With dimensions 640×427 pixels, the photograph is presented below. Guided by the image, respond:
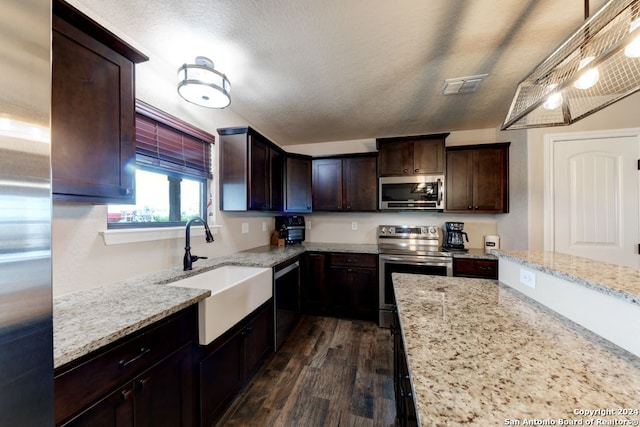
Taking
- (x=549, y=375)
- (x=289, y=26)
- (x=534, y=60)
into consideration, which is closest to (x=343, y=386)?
(x=549, y=375)

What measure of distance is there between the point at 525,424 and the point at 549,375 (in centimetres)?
25

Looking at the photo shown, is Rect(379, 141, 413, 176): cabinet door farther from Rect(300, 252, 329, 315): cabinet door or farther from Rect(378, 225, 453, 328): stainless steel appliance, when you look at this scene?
Rect(300, 252, 329, 315): cabinet door

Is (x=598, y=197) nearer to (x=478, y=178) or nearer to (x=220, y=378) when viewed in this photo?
(x=478, y=178)

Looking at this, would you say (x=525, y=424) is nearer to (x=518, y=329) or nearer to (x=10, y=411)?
(x=518, y=329)

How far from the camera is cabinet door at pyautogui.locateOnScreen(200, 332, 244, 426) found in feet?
4.46

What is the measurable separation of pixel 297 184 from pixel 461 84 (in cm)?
213

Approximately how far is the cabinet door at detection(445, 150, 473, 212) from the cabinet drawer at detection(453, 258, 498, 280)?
67 cm

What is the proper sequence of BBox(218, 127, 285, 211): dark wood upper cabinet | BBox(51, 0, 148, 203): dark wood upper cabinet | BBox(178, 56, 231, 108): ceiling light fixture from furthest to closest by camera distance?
BBox(218, 127, 285, 211): dark wood upper cabinet, BBox(178, 56, 231, 108): ceiling light fixture, BBox(51, 0, 148, 203): dark wood upper cabinet

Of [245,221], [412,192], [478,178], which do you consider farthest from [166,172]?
[478,178]

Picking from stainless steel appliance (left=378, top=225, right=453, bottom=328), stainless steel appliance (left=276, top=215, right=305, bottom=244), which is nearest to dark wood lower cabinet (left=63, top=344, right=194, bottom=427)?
stainless steel appliance (left=378, top=225, right=453, bottom=328)

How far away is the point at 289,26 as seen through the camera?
1438 millimetres

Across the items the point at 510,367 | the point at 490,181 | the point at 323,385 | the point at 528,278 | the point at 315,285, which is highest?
the point at 490,181

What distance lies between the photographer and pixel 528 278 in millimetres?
1233

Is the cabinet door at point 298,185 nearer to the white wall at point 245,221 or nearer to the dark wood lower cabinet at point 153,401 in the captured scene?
the white wall at point 245,221
